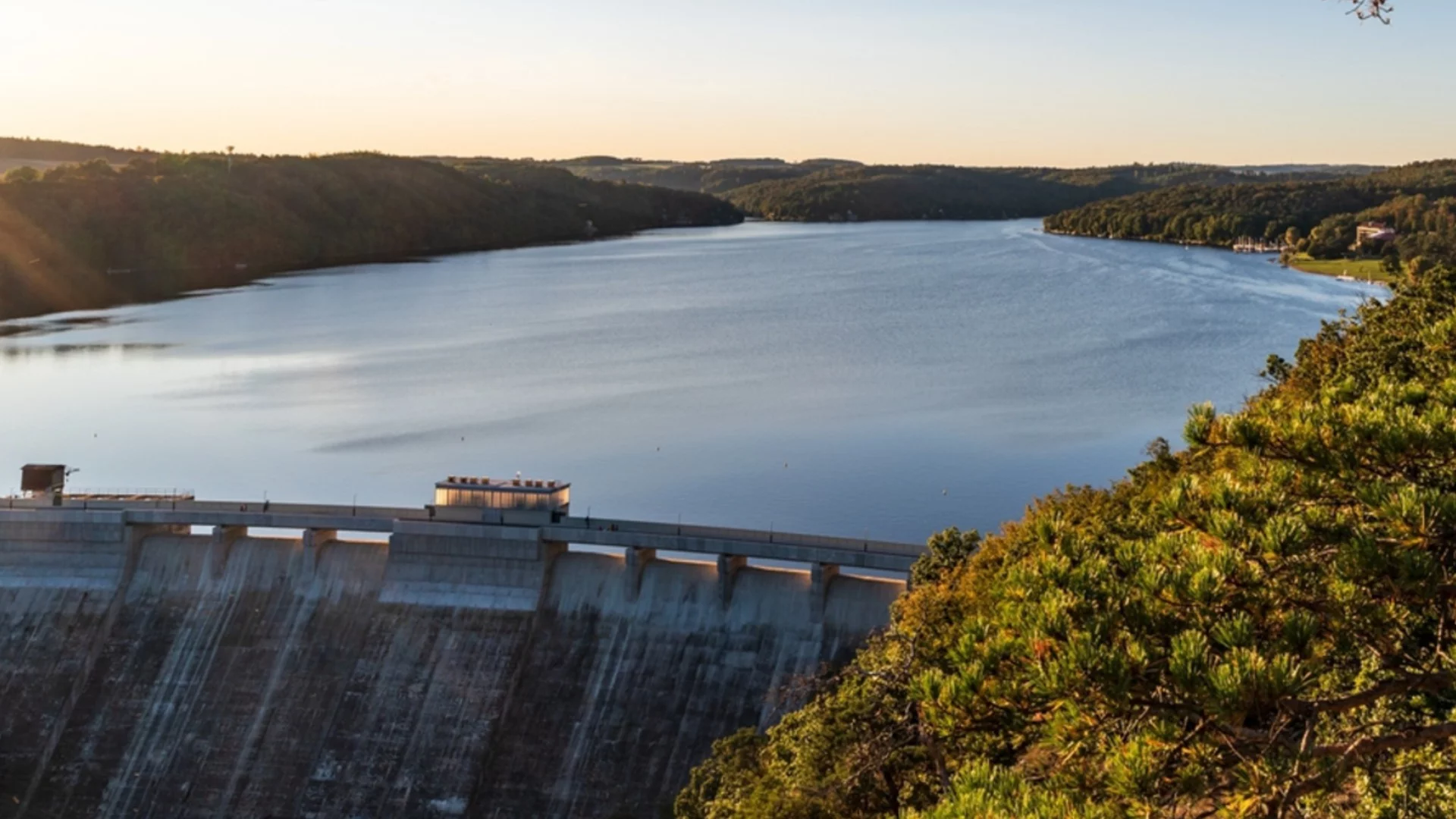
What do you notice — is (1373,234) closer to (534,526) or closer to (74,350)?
(74,350)

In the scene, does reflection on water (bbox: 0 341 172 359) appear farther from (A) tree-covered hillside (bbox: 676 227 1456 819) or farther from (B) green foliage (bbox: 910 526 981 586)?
(A) tree-covered hillside (bbox: 676 227 1456 819)

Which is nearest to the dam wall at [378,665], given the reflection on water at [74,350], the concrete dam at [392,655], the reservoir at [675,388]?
the concrete dam at [392,655]

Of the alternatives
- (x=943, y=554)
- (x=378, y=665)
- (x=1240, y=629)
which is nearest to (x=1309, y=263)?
(x=378, y=665)

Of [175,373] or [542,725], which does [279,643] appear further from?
[175,373]

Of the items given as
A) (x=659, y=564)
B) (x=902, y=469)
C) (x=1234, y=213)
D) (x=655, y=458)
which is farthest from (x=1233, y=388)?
(x=1234, y=213)

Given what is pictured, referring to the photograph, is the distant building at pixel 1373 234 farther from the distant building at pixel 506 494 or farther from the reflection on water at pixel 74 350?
the distant building at pixel 506 494

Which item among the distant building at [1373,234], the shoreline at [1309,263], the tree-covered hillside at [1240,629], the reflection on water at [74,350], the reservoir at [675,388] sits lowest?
the reflection on water at [74,350]

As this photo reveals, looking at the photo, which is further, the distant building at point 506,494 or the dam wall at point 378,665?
the distant building at point 506,494

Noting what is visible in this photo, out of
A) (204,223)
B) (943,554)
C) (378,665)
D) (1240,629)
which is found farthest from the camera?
(204,223)
